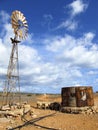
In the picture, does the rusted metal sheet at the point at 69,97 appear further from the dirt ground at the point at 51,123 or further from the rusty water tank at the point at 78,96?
the dirt ground at the point at 51,123

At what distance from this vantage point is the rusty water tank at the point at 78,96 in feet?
63.1

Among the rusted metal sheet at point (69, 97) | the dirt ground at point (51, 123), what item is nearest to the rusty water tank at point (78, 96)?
the rusted metal sheet at point (69, 97)

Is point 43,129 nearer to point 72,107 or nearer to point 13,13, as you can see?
point 72,107

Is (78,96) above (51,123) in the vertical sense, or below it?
above

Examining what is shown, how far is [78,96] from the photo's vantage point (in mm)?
19312

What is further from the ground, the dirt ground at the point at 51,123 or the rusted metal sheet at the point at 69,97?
the rusted metal sheet at the point at 69,97

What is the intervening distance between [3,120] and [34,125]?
2.41m

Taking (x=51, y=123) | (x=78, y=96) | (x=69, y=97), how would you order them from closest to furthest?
(x=51, y=123) → (x=78, y=96) → (x=69, y=97)

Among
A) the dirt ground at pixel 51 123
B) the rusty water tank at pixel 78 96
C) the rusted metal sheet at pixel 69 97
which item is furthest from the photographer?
the rusted metal sheet at pixel 69 97

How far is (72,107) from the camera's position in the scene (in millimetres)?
19234

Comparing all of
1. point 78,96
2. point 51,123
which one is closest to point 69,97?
point 78,96

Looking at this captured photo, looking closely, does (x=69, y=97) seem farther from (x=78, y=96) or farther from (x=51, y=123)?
(x=51, y=123)

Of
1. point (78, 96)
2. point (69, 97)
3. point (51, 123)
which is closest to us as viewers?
point (51, 123)

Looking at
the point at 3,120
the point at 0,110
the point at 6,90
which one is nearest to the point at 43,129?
the point at 3,120
